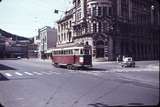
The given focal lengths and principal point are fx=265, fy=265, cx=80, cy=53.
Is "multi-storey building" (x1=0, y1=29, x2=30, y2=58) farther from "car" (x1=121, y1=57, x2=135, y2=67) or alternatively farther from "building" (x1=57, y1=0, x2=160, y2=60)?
"car" (x1=121, y1=57, x2=135, y2=67)

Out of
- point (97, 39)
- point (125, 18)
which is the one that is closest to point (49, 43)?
point (97, 39)

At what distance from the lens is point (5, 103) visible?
11.0 metres

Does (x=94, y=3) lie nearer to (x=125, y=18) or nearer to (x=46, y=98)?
(x=125, y=18)

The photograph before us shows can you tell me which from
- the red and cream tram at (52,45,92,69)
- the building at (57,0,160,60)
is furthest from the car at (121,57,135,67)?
the red and cream tram at (52,45,92,69)

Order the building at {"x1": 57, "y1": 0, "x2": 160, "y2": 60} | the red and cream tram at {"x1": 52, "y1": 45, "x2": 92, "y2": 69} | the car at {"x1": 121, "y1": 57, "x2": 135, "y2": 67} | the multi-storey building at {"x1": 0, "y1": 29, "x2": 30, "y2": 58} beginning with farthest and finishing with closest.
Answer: the building at {"x1": 57, "y1": 0, "x2": 160, "y2": 60} → the car at {"x1": 121, "y1": 57, "x2": 135, "y2": 67} → the red and cream tram at {"x1": 52, "y1": 45, "x2": 92, "y2": 69} → the multi-storey building at {"x1": 0, "y1": 29, "x2": 30, "y2": 58}

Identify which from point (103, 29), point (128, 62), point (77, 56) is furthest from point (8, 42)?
point (103, 29)

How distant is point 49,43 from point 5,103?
88535 mm

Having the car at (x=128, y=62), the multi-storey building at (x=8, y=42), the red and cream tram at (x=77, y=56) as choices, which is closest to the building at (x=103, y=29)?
the car at (x=128, y=62)

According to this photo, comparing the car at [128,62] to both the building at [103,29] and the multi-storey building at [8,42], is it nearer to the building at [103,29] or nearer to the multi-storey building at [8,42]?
the building at [103,29]

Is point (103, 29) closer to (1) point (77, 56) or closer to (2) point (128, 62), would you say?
(2) point (128, 62)

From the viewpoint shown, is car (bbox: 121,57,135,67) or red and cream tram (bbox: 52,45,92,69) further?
car (bbox: 121,57,135,67)

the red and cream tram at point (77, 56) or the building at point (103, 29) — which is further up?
the building at point (103, 29)

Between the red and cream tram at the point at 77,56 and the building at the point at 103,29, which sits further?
the building at the point at 103,29

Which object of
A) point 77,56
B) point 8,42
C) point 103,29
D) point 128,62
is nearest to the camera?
point 8,42
